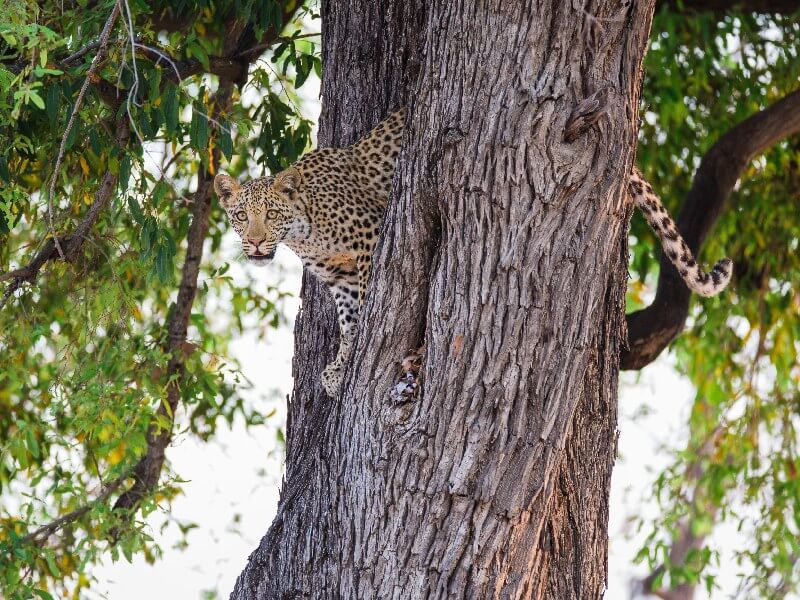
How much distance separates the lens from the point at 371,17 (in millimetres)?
4684

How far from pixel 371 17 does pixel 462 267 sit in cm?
164

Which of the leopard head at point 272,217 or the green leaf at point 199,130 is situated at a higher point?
the green leaf at point 199,130

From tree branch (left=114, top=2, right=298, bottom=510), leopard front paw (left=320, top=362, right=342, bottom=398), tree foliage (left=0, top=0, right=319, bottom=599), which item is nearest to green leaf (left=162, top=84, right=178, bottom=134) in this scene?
tree foliage (left=0, top=0, right=319, bottom=599)

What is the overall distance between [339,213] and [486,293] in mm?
1418

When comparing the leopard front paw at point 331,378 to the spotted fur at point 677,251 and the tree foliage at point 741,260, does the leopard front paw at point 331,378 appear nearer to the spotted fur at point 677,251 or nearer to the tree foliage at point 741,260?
→ the spotted fur at point 677,251

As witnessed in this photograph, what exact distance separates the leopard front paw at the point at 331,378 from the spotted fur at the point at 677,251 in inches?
46.1

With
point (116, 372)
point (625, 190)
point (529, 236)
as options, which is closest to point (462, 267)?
point (529, 236)

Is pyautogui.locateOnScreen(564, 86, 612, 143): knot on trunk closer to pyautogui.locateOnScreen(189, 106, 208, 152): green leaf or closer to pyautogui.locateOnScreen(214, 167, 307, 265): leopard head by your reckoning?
pyautogui.locateOnScreen(214, 167, 307, 265): leopard head

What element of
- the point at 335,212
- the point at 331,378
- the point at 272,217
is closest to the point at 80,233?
the point at 272,217

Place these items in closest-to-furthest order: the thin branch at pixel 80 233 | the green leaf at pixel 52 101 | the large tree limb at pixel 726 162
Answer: the green leaf at pixel 52 101 → the thin branch at pixel 80 233 → the large tree limb at pixel 726 162

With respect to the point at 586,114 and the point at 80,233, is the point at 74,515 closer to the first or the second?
the point at 80,233

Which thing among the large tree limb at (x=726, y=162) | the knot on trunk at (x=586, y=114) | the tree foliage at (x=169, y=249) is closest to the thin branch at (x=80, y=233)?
the tree foliage at (x=169, y=249)

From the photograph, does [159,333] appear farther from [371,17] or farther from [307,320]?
[371,17]

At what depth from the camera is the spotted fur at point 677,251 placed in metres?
4.26
